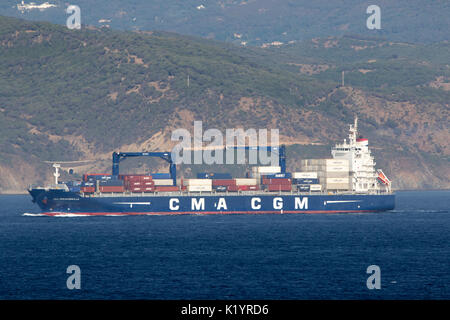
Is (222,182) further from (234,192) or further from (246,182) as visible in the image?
(246,182)

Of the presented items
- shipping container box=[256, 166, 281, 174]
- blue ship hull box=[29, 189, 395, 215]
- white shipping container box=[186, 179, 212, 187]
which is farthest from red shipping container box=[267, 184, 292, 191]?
white shipping container box=[186, 179, 212, 187]

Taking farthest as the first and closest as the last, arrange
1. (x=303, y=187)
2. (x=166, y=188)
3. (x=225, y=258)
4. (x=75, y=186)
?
(x=303, y=187) < (x=166, y=188) < (x=75, y=186) < (x=225, y=258)

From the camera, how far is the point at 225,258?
241ft

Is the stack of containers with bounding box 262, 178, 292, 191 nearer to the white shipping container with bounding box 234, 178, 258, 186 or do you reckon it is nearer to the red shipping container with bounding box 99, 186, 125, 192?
the white shipping container with bounding box 234, 178, 258, 186

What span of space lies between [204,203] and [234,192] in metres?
4.87

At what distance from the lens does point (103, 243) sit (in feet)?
277

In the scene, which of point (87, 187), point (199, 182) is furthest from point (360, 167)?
point (87, 187)

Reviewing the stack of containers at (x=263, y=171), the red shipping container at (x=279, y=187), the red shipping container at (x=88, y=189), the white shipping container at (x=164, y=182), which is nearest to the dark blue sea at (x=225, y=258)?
the red shipping container at (x=88, y=189)

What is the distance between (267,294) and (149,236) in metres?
35.7

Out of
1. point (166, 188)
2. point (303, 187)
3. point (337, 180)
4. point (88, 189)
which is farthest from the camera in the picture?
point (337, 180)

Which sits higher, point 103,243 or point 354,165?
point 354,165
